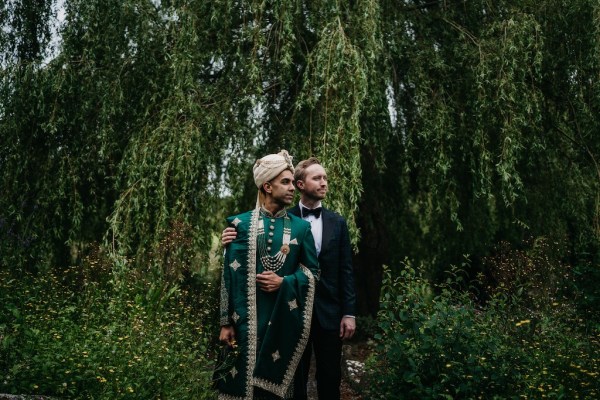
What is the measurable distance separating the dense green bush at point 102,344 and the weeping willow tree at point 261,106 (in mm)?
782

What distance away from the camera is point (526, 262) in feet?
20.8

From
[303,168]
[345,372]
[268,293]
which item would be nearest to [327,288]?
[268,293]

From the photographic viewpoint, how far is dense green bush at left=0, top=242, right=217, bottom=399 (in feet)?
14.0

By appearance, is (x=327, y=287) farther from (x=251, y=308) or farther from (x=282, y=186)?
(x=282, y=186)

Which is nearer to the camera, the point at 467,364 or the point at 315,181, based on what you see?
the point at 315,181

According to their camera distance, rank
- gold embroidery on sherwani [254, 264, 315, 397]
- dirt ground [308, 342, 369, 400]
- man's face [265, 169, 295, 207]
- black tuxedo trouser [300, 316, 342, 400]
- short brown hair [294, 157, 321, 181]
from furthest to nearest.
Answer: dirt ground [308, 342, 369, 400] < short brown hair [294, 157, 321, 181] < black tuxedo trouser [300, 316, 342, 400] < man's face [265, 169, 295, 207] < gold embroidery on sherwani [254, 264, 315, 397]

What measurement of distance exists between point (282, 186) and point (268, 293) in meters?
0.60

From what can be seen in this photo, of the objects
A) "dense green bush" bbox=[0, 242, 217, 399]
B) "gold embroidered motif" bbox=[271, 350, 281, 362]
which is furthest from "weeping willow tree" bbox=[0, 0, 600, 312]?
"gold embroidered motif" bbox=[271, 350, 281, 362]

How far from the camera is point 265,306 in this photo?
3.80 meters

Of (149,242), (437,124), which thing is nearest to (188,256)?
(149,242)

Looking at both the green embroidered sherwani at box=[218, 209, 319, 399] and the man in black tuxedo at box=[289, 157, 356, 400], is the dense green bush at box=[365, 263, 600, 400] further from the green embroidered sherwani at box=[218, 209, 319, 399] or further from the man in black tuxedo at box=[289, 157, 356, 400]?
the green embroidered sherwani at box=[218, 209, 319, 399]

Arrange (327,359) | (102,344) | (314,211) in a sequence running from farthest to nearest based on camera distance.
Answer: (102,344), (314,211), (327,359)

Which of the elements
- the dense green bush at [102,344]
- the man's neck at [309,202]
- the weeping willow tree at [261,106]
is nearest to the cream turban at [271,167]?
the man's neck at [309,202]

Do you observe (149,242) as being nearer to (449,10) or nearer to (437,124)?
(437,124)
